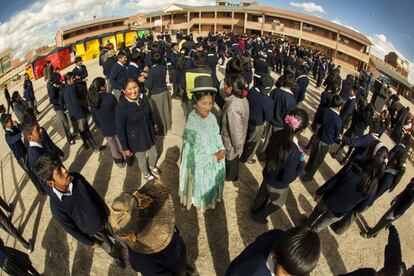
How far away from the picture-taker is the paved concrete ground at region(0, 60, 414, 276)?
357cm

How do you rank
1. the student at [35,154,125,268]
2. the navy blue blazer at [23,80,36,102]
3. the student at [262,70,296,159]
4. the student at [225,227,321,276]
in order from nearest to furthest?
the student at [225,227,321,276] → the student at [35,154,125,268] → the student at [262,70,296,159] → the navy blue blazer at [23,80,36,102]

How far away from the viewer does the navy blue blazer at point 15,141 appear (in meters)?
4.49

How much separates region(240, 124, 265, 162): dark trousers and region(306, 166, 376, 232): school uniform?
1947 millimetres

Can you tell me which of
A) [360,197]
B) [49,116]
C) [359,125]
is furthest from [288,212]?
[49,116]

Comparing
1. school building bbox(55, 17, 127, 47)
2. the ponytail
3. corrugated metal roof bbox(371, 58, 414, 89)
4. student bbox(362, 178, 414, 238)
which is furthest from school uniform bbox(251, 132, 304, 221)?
school building bbox(55, 17, 127, 47)

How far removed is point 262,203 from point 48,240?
146 inches

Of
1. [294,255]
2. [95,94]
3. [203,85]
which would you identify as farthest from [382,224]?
[95,94]

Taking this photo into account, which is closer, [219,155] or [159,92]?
[219,155]

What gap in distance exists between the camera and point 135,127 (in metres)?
4.23

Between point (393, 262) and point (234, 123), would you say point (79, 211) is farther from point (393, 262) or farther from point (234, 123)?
point (393, 262)

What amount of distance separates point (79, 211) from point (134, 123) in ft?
6.04

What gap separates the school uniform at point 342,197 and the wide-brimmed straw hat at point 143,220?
260 cm

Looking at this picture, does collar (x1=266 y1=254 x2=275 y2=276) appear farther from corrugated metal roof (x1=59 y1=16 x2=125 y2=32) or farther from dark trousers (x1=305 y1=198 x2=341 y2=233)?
corrugated metal roof (x1=59 y1=16 x2=125 y2=32)

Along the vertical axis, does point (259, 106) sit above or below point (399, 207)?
above
